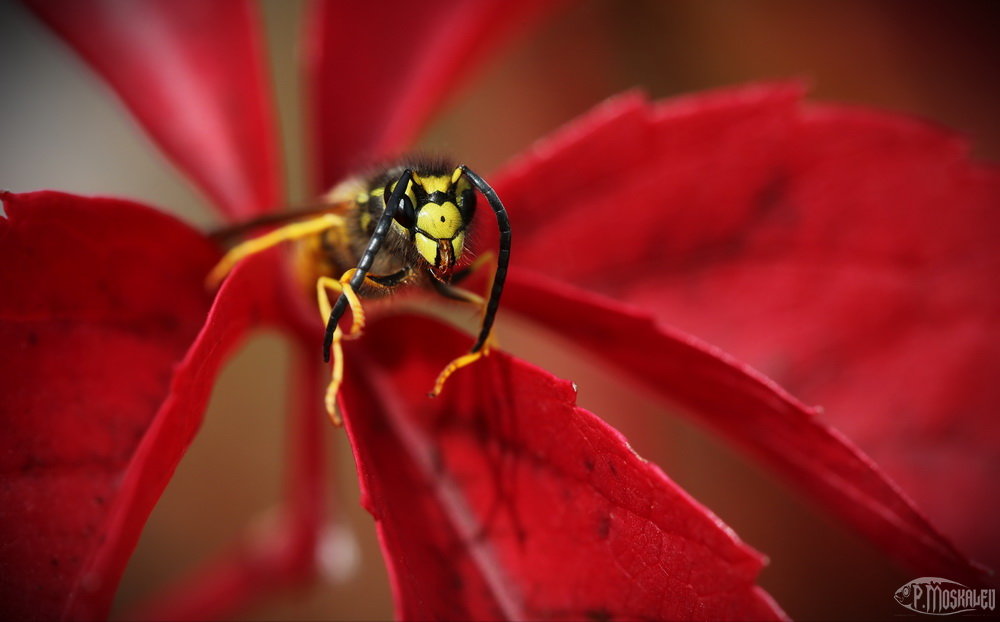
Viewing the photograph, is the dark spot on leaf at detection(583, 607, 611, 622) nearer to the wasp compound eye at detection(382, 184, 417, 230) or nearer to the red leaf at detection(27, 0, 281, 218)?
the wasp compound eye at detection(382, 184, 417, 230)

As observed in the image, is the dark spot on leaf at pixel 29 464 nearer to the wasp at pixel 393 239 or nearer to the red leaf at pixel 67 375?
the red leaf at pixel 67 375

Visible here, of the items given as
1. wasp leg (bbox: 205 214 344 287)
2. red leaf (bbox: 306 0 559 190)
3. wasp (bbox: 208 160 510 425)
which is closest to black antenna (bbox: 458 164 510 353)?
wasp (bbox: 208 160 510 425)

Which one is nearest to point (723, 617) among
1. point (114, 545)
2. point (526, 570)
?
point (526, 570)

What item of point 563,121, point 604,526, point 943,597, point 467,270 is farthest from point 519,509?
point 563,121

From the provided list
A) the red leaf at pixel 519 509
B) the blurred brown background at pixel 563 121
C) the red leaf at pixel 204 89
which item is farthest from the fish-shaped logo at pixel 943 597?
the red leaf at pixel 204 89

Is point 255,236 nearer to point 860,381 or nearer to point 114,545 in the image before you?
point 114,545

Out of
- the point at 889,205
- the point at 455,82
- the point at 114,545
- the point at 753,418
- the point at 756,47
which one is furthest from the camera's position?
the point at 756,47

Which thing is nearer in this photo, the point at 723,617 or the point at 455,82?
the point at 723,617
